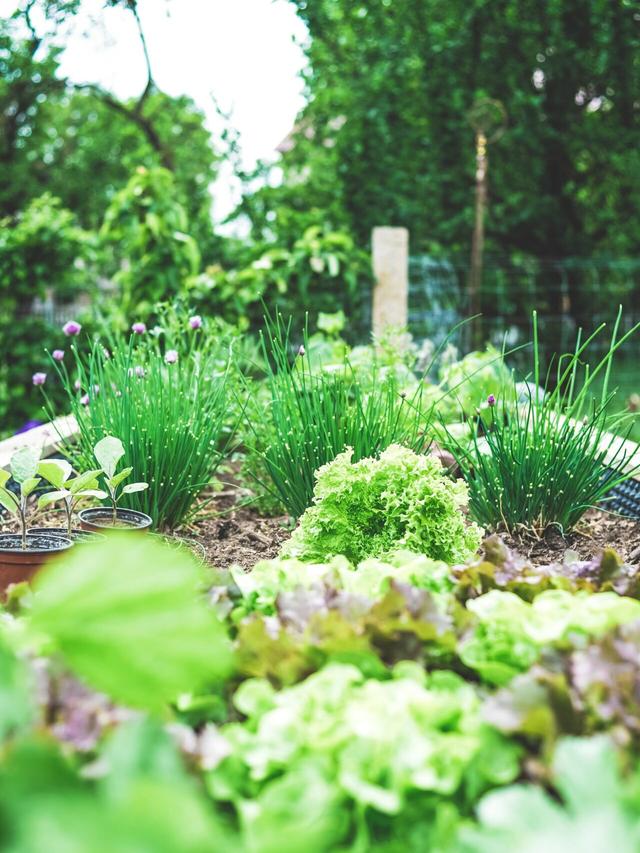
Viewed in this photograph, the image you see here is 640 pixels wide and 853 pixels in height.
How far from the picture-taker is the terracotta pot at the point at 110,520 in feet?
8.04

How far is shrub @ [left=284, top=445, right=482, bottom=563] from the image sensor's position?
7.98 feet

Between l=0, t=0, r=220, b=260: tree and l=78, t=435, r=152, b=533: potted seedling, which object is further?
l=0, t=0, r=220, b=260: tree

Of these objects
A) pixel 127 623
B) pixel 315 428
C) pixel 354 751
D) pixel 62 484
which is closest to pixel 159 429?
pixel 315 428

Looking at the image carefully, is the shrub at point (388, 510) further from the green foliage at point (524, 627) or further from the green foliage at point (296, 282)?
the green foliage at point (296, 282)

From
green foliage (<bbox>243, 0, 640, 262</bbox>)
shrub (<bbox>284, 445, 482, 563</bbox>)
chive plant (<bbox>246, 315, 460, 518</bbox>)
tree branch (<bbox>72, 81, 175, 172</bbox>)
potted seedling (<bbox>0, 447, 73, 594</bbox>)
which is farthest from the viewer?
green foliage (<bbox>243, 0, 640, 262</bbox>)

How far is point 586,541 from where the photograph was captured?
289 cm

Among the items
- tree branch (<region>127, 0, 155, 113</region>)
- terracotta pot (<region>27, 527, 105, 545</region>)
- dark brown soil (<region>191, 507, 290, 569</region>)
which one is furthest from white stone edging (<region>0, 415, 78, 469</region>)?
tree branch (<region>127, 0, 155, 113</region>)

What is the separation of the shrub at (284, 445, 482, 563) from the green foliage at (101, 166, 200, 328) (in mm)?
3652

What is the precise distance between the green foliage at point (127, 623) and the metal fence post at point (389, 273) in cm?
562

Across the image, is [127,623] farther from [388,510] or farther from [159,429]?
[159,429]

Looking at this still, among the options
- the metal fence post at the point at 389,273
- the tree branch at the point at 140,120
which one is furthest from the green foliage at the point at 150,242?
the tree branch at the point at 140,120

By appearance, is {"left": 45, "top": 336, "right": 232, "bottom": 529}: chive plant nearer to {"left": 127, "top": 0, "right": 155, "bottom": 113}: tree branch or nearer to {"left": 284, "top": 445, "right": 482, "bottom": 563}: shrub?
{"left": 284, "top": 445, "right": 482, "bottom": 563}: shrub

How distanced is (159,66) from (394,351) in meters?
5.60

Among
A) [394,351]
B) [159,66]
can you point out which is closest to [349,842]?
[394,351]
